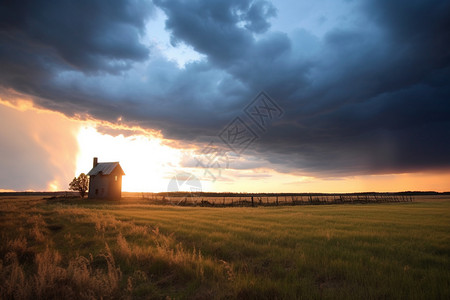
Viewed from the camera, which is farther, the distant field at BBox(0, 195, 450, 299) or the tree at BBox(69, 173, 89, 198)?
the tree at BBox(69, 173, 89, 198)

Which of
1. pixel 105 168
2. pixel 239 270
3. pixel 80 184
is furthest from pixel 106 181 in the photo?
pixel 239 270

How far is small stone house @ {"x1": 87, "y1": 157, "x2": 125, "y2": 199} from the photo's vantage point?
5784 centimetres

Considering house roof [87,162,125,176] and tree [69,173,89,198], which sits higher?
house roof [87,162,125,176]

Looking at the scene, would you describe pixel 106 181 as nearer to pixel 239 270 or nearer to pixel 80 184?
pixel 80 184

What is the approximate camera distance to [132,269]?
8.32m

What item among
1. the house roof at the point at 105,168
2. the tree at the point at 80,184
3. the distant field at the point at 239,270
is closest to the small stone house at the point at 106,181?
the house roof at the point at 105,168

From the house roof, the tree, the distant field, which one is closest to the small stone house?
the house roof

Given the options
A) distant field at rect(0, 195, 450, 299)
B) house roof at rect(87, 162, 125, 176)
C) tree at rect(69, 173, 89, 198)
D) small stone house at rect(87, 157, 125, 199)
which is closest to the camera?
distant field at rect(0, 195, 450, 299)

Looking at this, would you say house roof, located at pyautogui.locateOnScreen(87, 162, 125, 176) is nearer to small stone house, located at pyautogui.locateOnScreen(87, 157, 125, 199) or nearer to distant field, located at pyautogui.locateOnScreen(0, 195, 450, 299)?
small stone house, located at pyautogui.locateOnScreen(87, 157, 125, 199)

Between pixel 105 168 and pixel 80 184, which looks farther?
pixel 80 184

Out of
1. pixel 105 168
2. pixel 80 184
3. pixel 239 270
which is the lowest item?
pixel 239 270

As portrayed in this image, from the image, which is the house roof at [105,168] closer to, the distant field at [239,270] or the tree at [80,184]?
the tree at [80,184]

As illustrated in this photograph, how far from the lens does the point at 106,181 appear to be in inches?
2281

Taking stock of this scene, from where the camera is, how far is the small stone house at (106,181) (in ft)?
190
